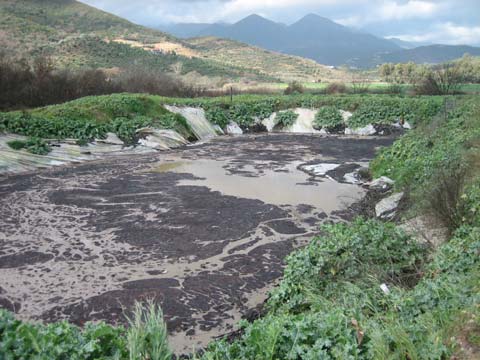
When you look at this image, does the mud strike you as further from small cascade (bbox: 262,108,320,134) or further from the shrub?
small cascade (bbox: 262,108,320,134)

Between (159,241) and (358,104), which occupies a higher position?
(358,104)

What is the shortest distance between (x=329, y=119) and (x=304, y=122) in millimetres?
1166

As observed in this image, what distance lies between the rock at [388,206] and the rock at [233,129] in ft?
42.8

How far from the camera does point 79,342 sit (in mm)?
2918

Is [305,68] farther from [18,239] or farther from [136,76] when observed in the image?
[18,239]

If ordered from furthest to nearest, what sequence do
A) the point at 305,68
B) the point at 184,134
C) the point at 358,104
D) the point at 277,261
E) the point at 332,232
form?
the point at 305,68
the point at 358,104
the point at 184,134
the point at 277,261
the point at 332,232

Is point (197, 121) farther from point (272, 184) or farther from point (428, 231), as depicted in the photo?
point (428, 231)

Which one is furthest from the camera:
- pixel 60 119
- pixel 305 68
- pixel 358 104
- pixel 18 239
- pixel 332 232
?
pixel 305 68

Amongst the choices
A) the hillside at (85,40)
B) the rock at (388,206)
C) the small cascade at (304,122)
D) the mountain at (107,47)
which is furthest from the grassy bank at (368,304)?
the hillside at (85,40)

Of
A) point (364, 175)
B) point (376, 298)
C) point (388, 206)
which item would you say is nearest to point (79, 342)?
point (376, 298)

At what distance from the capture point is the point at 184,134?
1784 centimetres

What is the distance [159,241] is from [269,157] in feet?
27.0

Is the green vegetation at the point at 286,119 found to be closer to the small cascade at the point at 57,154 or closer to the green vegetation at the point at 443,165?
the small cascade at the point at 57,154

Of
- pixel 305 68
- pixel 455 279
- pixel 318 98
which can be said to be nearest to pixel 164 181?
pixel 455 279
